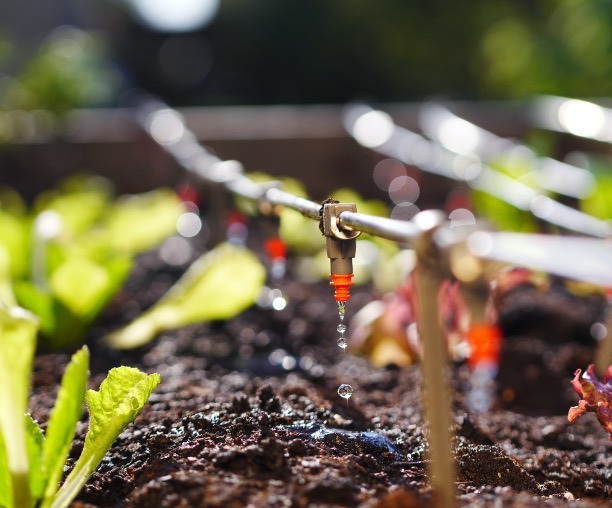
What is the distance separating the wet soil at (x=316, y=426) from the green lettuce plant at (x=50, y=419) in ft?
0.19

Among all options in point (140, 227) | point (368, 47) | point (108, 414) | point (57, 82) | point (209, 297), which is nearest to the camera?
point (108, 414)

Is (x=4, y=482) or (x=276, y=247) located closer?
(x=4, y=482)

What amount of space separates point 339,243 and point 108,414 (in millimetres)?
382

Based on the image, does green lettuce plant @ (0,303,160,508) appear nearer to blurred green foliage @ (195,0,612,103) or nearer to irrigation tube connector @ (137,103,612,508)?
irrigation tube connector @ (137,103,612,508)

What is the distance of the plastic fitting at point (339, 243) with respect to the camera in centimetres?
97

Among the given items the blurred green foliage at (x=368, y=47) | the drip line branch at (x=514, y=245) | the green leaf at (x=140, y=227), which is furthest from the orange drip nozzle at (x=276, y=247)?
the blurred green foliage at (x=368, y=47)

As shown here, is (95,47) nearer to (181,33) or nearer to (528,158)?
(528,158)

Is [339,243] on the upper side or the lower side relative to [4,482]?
upper

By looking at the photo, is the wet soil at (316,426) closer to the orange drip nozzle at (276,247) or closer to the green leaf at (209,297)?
the green leaf at (209,297)

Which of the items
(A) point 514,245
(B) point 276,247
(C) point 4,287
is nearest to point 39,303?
(C) point 4,287

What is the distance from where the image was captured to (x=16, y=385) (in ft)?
3.00

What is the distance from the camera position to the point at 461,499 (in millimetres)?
913

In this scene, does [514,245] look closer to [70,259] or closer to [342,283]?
[342,283]

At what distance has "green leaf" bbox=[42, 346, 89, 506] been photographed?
96 centimetres
